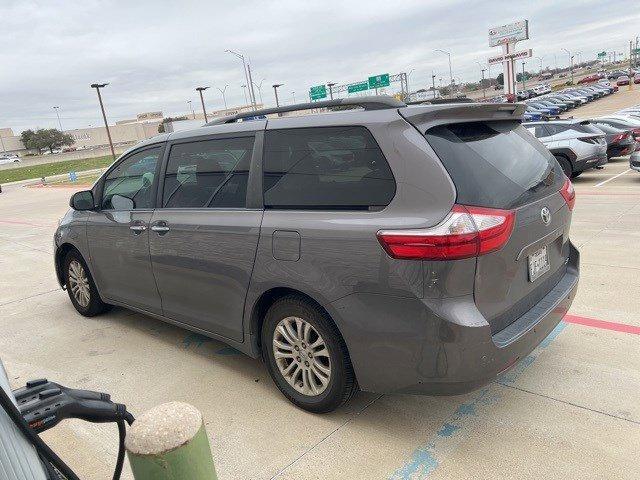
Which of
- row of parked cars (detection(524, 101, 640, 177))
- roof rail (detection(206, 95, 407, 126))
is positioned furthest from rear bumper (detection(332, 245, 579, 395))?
row of parked cars (detection(524, 101, 640, 177))

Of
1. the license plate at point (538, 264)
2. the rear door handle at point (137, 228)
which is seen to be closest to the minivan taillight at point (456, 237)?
the license plate at point (538, 264)

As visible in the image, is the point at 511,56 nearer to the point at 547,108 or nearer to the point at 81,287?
the point at 547,108

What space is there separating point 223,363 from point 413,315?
6.38 feet

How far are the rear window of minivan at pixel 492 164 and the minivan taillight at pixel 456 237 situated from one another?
0.08 metres

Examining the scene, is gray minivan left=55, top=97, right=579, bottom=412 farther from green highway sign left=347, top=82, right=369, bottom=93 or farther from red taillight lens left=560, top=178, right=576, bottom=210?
green highway sign left=347, top=82, right=369, bottom=93

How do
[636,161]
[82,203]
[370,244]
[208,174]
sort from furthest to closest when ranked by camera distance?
1. [636,161]
2. [82,203]
3. [208,174]
4. [370,244]

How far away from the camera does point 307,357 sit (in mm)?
2953

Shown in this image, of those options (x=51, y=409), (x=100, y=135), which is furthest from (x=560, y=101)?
(x=100, y=135)

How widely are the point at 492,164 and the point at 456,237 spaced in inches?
22.9

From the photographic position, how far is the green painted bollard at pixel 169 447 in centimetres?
162

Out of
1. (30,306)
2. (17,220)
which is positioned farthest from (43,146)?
(30,306)

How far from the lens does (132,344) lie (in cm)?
437

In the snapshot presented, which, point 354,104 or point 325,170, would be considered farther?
point 354,104

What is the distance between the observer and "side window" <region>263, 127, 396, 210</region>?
2639mm
